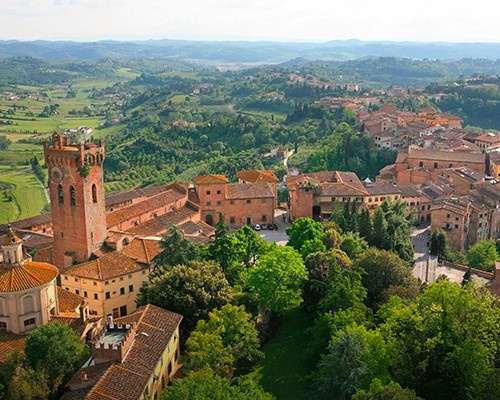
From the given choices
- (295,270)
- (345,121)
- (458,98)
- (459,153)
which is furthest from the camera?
(458,98)

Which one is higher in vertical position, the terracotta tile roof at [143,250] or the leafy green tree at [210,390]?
the leafy green tree at [210,390]

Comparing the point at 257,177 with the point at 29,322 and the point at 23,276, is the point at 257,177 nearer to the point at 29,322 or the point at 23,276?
the point at 23,276

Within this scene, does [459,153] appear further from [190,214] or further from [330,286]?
[330,286]

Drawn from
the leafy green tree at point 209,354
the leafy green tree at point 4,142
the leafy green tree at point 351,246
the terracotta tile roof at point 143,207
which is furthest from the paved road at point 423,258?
the leafy green tree at point 4,142

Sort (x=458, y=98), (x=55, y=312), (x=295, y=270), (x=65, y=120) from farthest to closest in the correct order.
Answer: (x=65, y=120) → (x=458, y=98) → (x=295, y=270) → (x=55, y=312)

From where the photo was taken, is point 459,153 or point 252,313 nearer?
point 252,313

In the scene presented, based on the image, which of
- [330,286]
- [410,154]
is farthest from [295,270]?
[410,154]

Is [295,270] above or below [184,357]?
above

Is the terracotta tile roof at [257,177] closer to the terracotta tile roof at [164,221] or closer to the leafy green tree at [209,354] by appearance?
the terracotta tile roof at [164,221]
